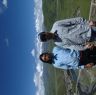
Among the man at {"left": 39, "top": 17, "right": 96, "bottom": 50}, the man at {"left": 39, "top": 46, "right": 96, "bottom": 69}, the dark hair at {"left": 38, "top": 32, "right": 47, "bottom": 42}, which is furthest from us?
the man at {"left": 39, "top": 17, "right": 96, "bottom": 50}

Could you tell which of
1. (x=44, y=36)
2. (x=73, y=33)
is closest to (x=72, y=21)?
(x=73, y=33)

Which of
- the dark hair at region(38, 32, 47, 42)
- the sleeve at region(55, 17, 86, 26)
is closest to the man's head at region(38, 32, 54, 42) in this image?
the dark hair at region(38, 32, 47, 42)

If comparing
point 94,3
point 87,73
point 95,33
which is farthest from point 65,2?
point 95,33

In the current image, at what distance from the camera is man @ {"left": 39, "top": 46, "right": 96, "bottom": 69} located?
15453 mm

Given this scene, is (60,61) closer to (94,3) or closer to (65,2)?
(94,3)

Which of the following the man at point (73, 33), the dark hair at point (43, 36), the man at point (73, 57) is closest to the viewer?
the dark hair at point (43, 36)

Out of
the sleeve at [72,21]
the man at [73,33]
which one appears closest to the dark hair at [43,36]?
the man at [73,33]

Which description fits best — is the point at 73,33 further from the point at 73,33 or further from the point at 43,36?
the point at 43,36

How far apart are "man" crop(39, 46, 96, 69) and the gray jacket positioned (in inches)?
10.7

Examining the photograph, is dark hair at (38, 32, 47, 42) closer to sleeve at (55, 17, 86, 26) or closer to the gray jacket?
the gray jacket

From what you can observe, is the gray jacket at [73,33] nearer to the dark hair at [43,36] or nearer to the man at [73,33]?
the man at [73,33]

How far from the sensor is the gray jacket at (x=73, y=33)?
15617 mm

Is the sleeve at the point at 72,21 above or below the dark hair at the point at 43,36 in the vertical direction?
above

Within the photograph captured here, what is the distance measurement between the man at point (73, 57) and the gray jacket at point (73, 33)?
27cm
